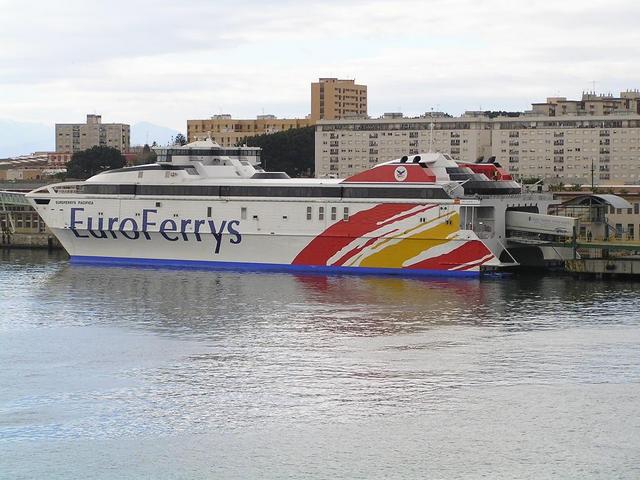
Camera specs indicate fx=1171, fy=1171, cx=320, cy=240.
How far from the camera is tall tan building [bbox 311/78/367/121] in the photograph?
13700cm

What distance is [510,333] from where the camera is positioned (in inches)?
1214

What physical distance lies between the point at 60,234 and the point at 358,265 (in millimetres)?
13960

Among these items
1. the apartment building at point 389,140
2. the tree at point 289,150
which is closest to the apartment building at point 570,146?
the apartment building at point 389,140

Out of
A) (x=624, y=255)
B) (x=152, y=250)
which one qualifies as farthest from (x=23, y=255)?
(x=624, y=255)

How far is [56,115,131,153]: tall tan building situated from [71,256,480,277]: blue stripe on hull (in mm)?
124181

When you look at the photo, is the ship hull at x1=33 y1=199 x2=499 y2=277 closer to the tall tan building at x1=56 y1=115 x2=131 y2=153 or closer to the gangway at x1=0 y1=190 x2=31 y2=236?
the gangway at x1=0 y1=190 x2=31 y2=236

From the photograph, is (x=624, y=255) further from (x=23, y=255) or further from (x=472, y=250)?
(x=23, y=255)

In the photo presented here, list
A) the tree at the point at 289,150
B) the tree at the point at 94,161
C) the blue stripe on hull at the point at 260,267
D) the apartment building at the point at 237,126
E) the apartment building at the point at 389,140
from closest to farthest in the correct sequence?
the blue stripe on hull at the point at 260,267 < the apartment building at the point at 389,140 < the tree at the point at 289,150 < the tree at the point at 94,161 < the apartment building at the point at 237,126

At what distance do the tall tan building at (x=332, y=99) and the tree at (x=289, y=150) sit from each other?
29531mm

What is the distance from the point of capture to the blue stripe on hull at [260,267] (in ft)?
145

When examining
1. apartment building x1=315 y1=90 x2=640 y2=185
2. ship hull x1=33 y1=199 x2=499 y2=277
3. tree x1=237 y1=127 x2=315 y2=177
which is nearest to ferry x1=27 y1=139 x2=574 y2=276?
ship hull x1=33 y1=199 x2=499 y2=277

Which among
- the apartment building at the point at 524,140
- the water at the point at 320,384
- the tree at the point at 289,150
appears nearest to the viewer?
the water at the point at 320,384

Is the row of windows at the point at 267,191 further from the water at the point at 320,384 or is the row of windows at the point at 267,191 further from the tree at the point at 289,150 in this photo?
the tree at the point at 289,150

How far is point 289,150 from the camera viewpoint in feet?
334
